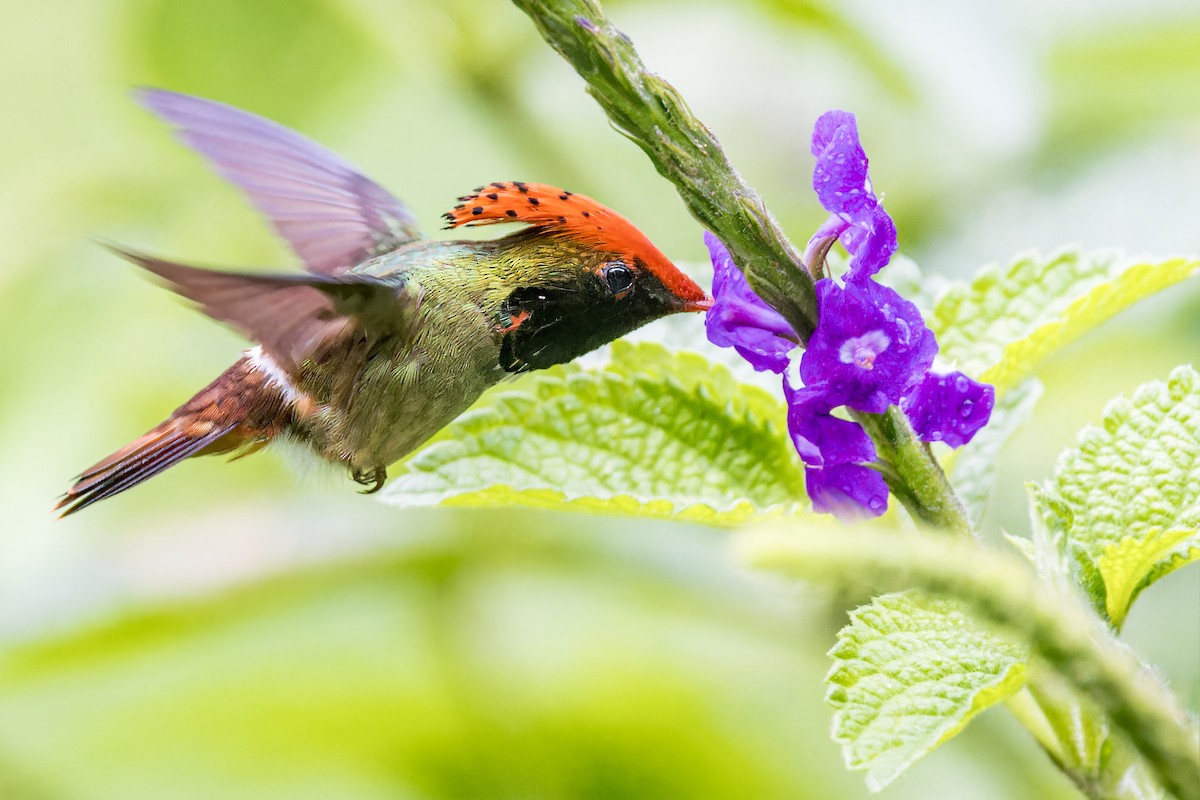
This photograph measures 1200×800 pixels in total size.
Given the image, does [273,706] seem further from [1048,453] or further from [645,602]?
[1048,453]

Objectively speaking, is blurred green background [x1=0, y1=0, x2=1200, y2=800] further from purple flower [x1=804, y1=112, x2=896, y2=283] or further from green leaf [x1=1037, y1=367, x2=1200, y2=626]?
purple flower [x1=804, y1=112, x2=896, y2=283]

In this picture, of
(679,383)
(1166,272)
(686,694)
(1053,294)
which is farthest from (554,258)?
(686,694)

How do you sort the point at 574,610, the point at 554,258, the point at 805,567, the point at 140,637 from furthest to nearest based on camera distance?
the point at 574,610
the point at 140,637
the point at 554,258
the point at 805,567

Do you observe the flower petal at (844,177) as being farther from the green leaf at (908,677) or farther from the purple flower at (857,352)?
the green leaf at (908,677)

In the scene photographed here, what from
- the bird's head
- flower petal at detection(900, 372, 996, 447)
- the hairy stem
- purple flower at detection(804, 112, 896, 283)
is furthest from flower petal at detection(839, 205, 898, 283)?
the hairy stem

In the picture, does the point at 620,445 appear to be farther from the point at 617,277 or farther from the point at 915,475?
the point at 915,475
